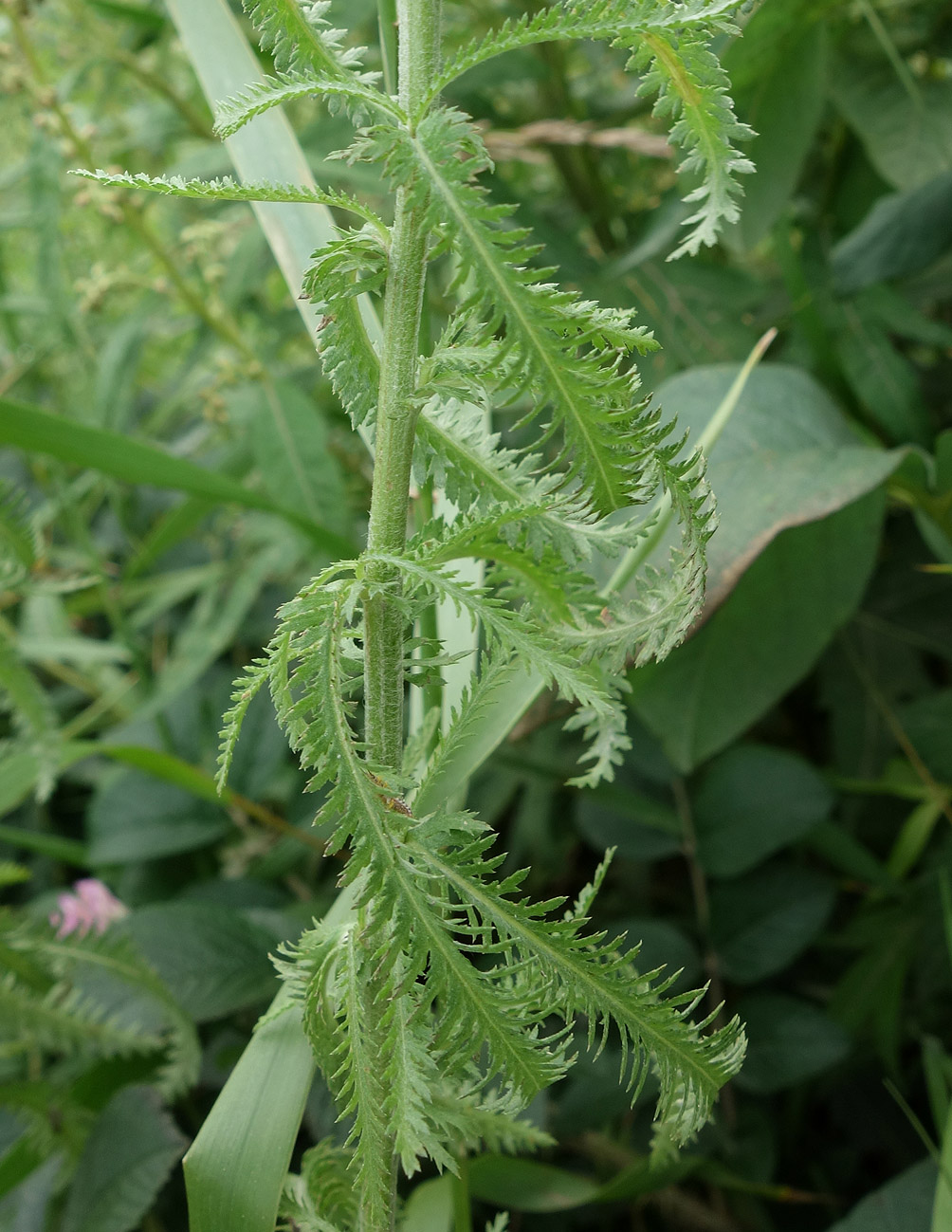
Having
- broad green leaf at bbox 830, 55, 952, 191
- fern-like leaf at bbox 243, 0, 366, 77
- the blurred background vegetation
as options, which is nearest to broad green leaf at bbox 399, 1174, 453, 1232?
the blurred background vegetation

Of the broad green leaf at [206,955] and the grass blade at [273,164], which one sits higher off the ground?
the grass blade at [273,164]

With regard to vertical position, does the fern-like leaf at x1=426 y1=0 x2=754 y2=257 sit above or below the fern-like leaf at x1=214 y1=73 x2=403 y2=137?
below

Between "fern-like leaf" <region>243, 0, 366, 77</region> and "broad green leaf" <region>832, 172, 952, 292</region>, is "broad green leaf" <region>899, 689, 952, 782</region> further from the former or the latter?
"fern-like leaf" <region>243, 0, 366, 77</region>

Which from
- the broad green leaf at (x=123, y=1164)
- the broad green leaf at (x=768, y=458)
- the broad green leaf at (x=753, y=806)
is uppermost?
the broad green leaf at (x=768, y=458)

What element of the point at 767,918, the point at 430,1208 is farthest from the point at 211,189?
the point at 767,918

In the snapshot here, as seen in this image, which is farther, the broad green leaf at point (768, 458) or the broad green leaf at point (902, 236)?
the broad green leaf at point (902, 236)

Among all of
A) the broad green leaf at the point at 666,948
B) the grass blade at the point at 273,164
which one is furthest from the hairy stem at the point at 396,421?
the broad green leaf at the point at 666,948

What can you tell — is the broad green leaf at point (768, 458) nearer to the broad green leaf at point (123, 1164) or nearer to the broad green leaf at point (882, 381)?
the broad green leaf at point (882, 381)

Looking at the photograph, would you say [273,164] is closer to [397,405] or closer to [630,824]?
[397,405]
